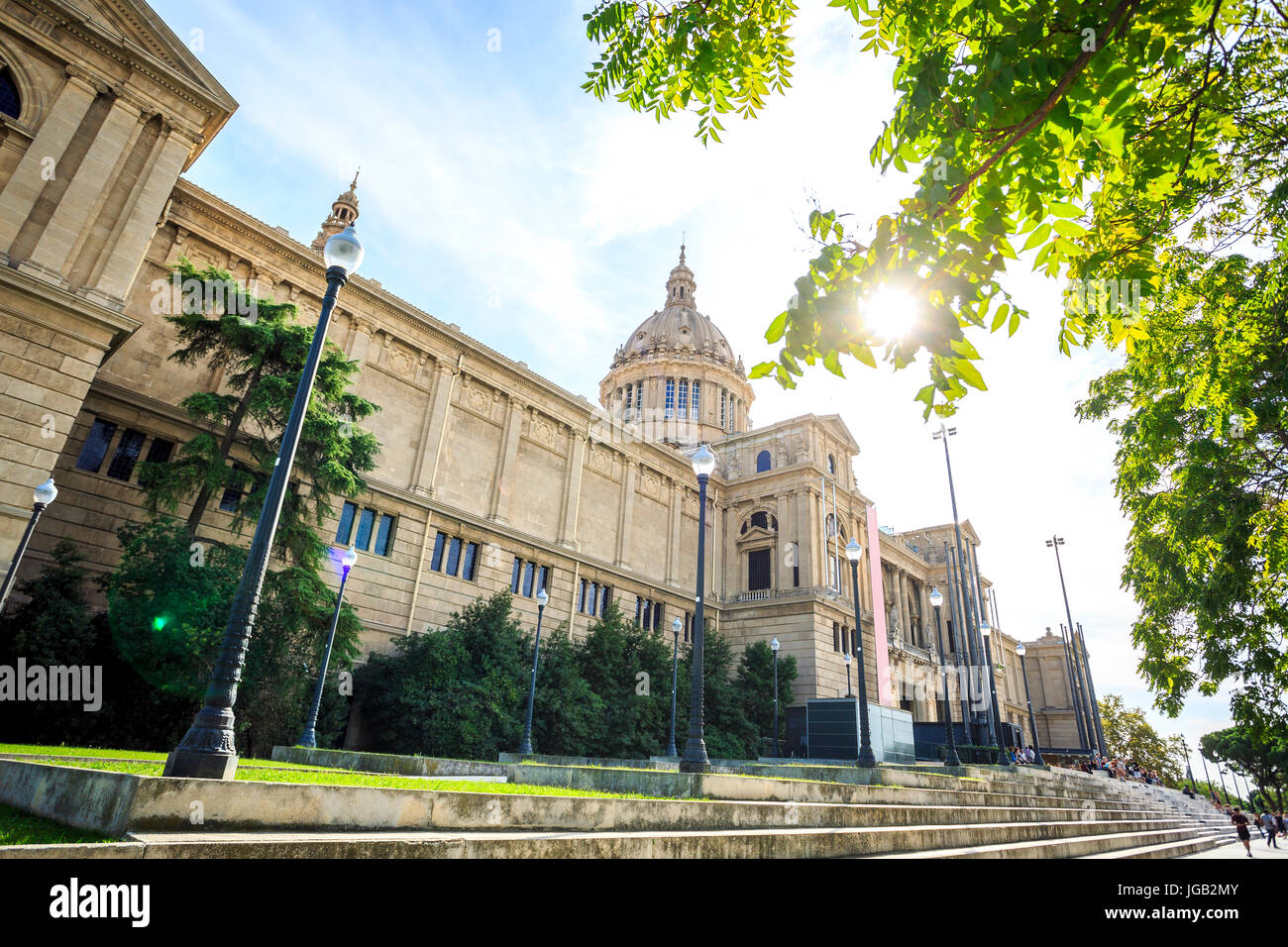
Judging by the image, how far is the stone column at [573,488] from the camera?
35531 millimetres

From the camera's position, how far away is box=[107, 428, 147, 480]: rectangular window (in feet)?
70.8

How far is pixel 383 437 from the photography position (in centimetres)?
2914

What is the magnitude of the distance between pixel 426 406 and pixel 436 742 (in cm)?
1517

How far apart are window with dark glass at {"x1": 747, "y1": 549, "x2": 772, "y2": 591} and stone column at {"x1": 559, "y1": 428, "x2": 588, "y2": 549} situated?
1452 cm

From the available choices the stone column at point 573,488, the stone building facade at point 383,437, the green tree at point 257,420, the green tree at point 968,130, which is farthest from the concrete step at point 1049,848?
the stone column at point 573,488

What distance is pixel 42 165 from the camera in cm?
1862

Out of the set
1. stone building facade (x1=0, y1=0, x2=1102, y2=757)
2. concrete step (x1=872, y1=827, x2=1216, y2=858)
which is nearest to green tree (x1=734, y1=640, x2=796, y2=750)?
stone building facade (x1=0, y1=0, x2=1102, y2=757)

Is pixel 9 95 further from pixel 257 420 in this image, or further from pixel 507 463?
pixel 507 463

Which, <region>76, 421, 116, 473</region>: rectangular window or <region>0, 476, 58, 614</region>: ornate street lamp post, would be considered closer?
<region>0, 476, 58, 614</region>: ornate street lamp post

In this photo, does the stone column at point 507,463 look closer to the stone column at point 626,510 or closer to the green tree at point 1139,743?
the stone column at point 626,510

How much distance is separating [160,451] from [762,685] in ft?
98.5

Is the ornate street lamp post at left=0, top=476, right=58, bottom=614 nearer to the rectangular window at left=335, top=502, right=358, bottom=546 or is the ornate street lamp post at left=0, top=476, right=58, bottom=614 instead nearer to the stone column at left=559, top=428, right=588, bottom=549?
the rectangular window at left=335, top=502, right=358, bottom=546

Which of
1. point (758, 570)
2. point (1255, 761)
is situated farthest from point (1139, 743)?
point (758, 570)
